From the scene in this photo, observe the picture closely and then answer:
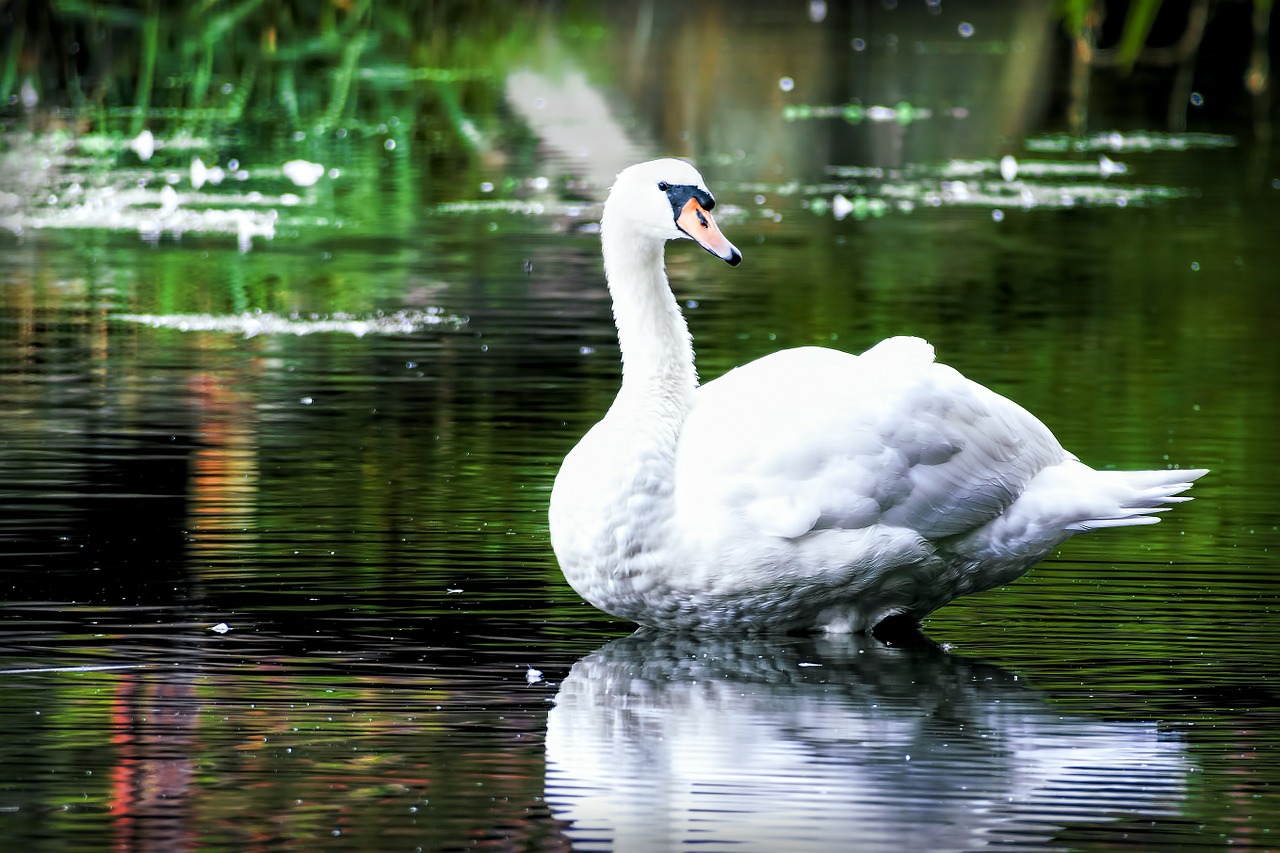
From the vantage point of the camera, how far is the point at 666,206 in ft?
25.0

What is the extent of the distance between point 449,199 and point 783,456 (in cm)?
1150

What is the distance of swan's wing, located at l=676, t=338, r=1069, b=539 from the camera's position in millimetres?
7082

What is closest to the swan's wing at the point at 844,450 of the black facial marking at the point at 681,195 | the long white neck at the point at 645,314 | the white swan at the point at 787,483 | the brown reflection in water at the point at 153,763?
the white swan at the point at 787,483

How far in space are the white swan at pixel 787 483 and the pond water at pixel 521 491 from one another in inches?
7.8

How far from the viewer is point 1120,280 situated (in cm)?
1498

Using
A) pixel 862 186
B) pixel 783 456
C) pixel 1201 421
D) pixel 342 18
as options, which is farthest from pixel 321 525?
pixel 342 18

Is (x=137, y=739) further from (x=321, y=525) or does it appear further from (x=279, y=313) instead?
(x=279, y=313)

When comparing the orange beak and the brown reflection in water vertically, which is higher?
the orange beak

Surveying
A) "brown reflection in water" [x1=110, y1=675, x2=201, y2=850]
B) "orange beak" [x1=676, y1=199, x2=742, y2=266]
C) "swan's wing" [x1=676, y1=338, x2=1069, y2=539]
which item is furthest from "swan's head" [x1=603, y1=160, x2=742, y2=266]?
"brown reflection in water" [x1=110, y1=675, x2=201, y2=850]

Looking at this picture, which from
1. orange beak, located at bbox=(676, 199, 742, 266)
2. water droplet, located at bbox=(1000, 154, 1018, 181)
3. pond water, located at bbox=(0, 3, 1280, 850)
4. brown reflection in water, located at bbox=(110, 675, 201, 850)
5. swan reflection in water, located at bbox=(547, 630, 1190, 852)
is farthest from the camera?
water droplet, located at bbox=(1000, 154, 1018, 181)

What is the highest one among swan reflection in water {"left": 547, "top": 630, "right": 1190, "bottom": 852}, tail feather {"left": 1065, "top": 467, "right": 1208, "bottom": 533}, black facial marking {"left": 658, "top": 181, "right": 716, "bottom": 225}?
black facial marking {"left": 658, "top": 181, "right": 716, "bottom": 225}

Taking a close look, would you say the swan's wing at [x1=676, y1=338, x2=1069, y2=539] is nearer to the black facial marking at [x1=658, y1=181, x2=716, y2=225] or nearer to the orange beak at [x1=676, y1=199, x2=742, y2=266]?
the orange beak at [x1=676, y1=199, x2=742, y2=266]

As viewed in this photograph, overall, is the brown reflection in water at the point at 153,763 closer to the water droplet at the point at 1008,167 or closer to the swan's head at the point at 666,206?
the swan's head at the point at 666,206

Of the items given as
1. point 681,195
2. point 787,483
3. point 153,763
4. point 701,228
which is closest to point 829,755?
point 787,483
